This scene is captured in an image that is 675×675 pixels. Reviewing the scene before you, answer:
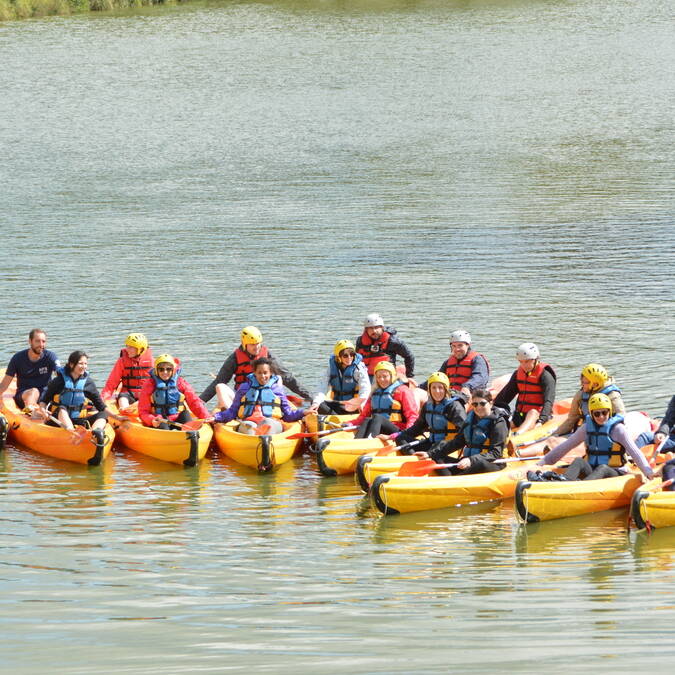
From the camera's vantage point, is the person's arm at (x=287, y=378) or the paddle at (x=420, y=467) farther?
the person's arm at (x=287, y=378)

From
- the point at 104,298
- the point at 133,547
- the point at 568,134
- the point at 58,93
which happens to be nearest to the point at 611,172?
the point at 568,134

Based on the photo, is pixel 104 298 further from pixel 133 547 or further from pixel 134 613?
pixel 134 613

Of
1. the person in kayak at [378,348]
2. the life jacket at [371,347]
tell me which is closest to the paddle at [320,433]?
the person in kayak at [378,348]

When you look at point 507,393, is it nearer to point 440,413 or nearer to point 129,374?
point 440,413

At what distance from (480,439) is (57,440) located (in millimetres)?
5165

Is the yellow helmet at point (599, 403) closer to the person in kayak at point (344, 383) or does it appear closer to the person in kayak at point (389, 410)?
the person in kayak at point (389, 410)

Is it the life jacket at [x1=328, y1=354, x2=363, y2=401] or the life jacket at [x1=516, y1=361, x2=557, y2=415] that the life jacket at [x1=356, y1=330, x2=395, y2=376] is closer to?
the life jacket at [x1=328, y1=354, x2=363, y2=401]

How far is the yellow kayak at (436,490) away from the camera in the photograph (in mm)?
12609

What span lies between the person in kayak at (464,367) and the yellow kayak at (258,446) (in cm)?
206

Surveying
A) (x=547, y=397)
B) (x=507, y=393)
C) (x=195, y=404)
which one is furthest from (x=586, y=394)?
(x=195, y=404)

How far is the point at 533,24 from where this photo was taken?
171ft

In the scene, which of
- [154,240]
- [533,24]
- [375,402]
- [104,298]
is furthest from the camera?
[533,24]

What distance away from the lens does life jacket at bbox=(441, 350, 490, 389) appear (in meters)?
15.6

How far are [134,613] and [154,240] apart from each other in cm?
1785
